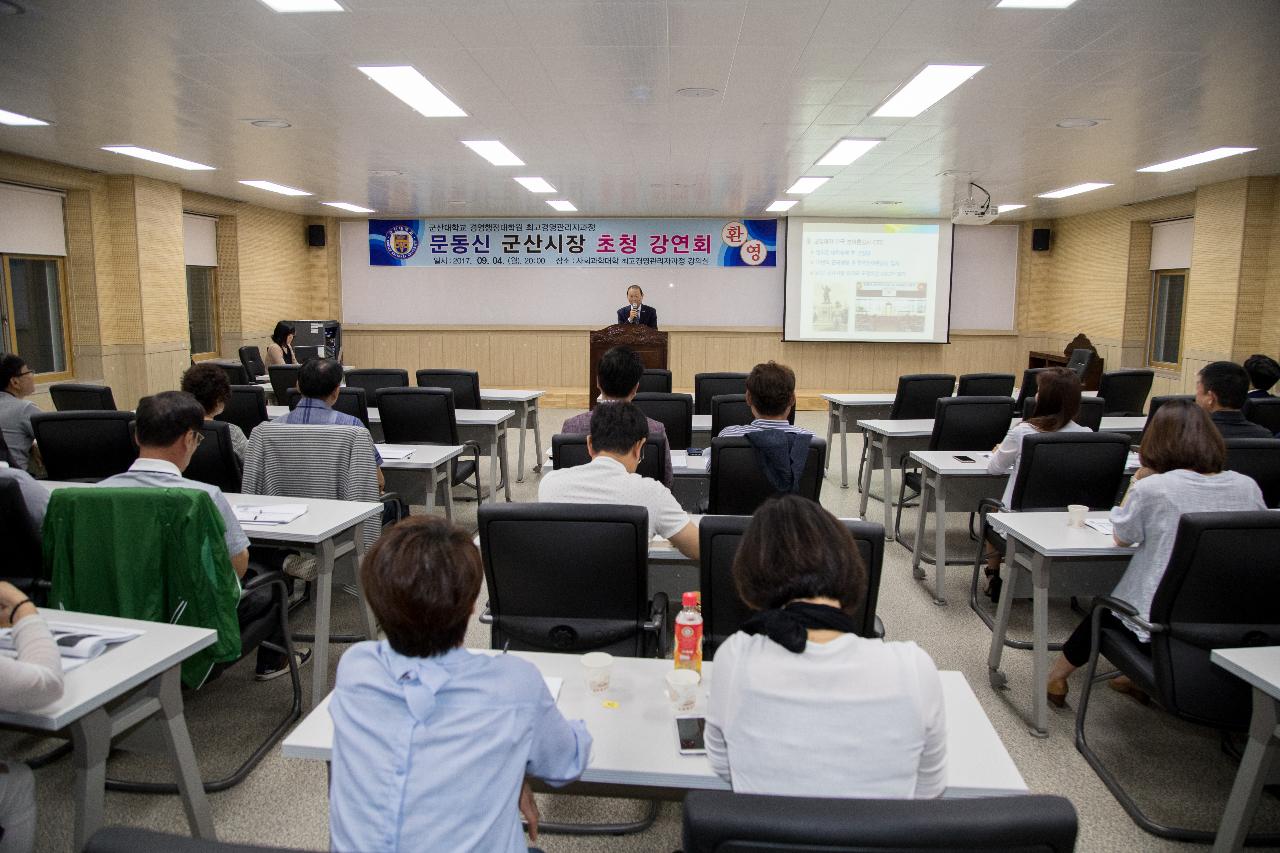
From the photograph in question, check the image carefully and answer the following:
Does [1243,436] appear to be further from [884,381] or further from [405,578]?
[884,381]

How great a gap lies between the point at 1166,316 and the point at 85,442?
11304mm

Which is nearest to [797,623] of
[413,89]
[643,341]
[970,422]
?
[970,422]

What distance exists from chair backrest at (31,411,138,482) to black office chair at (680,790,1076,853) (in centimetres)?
390

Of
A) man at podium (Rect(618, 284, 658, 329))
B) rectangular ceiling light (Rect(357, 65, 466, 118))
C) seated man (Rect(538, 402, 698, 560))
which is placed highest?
rectangular ceiling light (Rect(357, 65, 466, 118))

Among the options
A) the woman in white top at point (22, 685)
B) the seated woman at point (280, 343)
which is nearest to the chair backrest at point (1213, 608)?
the woman in white top at point (22, 685)

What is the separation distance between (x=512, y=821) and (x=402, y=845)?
0.17 m

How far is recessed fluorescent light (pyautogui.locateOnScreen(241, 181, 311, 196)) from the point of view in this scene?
9.08 metres

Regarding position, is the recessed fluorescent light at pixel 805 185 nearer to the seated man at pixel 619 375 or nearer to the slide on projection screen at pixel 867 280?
the slide on projection screen at pixel 867 280

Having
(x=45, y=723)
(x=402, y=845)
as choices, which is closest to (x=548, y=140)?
(x=45, y=723)

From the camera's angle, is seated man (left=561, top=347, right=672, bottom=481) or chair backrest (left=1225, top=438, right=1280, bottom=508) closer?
chair backrest (left=1225, top=438, right=1280, bottom=508)

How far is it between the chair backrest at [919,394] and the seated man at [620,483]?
152 inches

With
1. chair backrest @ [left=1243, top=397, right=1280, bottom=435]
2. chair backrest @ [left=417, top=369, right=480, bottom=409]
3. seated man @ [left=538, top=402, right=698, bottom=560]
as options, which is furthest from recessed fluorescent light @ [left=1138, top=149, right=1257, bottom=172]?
seated man @ [left=538, top=402, right=698, bottom=560]

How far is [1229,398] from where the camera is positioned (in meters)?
3.89

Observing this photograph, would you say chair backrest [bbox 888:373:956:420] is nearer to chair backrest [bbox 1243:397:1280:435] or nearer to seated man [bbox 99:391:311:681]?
chair backrest [bbox 1243:397:1280:435]
